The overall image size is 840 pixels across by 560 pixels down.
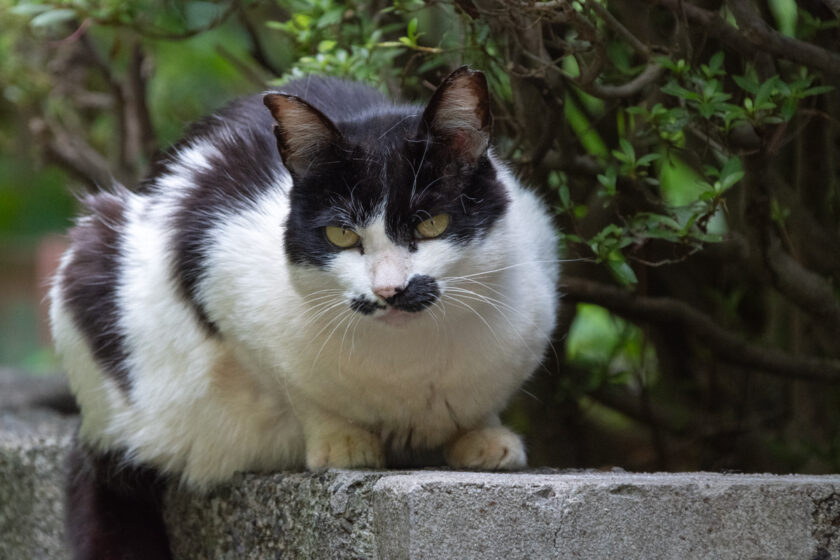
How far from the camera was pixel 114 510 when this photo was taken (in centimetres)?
281

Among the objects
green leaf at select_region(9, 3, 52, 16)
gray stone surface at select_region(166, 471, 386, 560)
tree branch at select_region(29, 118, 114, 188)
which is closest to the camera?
gray stone surface at select_region(166, 471, 386, 560)

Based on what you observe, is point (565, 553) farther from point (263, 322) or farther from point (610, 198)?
point (610, 198)

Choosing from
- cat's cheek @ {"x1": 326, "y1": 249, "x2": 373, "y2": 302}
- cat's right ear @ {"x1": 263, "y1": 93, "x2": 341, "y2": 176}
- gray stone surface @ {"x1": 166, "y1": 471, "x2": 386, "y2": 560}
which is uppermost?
cat's right ear @ {"x1": 263, "y1": 93, "x2": 341, "y2": 176}

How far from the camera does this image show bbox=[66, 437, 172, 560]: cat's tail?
109 inches

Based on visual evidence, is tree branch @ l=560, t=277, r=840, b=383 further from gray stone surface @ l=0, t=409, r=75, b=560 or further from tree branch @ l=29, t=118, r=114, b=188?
tree branch @ l=29, t=118, r=114, b=188

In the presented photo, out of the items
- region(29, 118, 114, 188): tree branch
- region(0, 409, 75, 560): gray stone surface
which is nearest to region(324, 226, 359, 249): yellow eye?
region(0, 409, 75, 560): gray stone surface

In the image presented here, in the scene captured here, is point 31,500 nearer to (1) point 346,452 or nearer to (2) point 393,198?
(1) point 346,452

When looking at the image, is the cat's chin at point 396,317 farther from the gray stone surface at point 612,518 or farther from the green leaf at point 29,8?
the green leaf at point 29,8

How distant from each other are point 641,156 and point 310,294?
1159mm

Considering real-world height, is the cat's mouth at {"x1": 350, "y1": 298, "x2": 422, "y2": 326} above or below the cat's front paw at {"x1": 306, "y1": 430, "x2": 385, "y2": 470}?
above

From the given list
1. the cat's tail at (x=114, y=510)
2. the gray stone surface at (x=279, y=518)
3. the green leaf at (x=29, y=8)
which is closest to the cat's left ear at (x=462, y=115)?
the gray stone surface at (x=279, y=518)

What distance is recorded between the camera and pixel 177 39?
10.9ft

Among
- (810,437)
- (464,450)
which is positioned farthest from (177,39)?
(810,437)

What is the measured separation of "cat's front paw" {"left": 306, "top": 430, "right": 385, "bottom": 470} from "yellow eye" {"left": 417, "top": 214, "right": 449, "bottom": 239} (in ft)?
1.83
